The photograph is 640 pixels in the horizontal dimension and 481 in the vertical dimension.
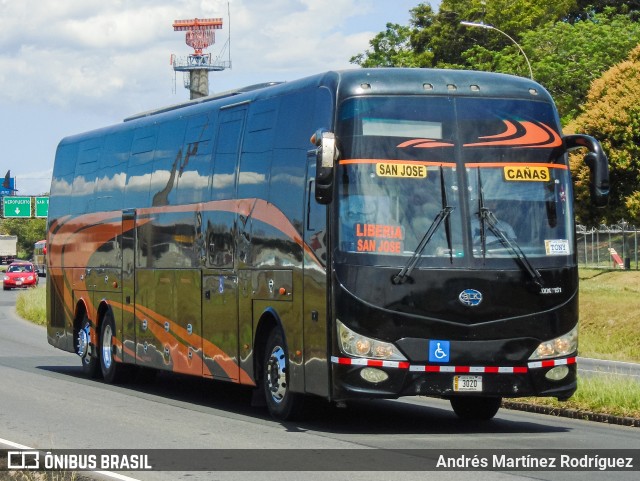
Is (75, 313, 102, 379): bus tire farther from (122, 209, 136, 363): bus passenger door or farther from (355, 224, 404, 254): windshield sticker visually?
(355, 224, 404, 254): windshield sticker

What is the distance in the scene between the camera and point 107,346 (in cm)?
2211

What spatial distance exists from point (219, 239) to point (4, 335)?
21312 millimetres

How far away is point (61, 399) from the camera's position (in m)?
18.4

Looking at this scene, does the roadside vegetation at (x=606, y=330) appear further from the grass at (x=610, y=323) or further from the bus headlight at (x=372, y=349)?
the bus headlight at (x=372, y=349)

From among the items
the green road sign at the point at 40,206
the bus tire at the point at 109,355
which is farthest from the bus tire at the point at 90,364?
the green road sign at the point at 40,206

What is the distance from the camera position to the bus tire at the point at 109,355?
21.8 m

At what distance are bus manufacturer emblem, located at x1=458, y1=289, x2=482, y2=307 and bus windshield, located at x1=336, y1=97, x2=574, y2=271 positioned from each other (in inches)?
10.4

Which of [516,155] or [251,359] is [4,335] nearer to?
[251,359]

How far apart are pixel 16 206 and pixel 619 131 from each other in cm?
8310

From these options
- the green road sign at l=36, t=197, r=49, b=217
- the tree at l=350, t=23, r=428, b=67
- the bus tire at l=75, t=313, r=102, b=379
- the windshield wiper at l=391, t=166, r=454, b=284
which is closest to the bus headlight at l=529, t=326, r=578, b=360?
the windshield wiper at l=391, t=166, r=454, b=284

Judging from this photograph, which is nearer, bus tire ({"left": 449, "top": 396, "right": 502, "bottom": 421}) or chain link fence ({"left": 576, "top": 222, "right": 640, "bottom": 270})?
bus tire ({"left": 449, "top": 396, "right": 502, "bottom": 421})

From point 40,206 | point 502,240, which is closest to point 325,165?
point 502,240

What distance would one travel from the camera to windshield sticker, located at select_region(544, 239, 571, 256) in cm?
1443

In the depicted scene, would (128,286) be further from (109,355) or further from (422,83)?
(422,83)
